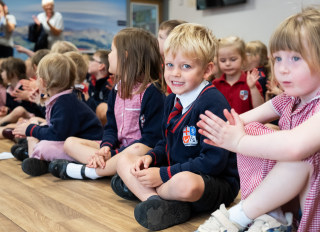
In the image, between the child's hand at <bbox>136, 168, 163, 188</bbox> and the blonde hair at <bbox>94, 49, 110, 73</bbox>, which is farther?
the blonde hair at <bbox>94, 49, 110, 73</bbox>

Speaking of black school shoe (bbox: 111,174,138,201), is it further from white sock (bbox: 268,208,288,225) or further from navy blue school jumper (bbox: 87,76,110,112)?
navy blue school jumper (bbox: 87,76,110,112)

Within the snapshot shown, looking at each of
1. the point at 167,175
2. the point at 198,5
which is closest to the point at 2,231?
the point at 167,175

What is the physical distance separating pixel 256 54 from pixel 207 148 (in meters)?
2.98

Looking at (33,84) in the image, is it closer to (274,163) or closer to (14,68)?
(14,68)

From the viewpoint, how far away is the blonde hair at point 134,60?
199 centimetres

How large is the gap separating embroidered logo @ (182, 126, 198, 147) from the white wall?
13.7 feet

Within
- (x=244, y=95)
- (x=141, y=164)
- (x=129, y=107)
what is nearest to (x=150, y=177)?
(x=141, y=164)

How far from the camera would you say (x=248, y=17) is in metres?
6.27

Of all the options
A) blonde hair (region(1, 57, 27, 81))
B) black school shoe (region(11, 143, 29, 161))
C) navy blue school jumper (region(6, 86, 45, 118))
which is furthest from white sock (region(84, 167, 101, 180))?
blonde hair (region(1, 57, 27, 81))

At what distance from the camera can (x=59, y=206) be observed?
1621 mm

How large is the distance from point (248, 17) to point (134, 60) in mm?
4717

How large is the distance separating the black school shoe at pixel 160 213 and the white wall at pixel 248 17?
14.3 ft

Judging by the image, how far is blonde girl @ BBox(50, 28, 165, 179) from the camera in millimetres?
1938

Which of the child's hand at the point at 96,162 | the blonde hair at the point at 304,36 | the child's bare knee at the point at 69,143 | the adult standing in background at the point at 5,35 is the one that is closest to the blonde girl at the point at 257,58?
the child's bare knee at the point at 69,143
